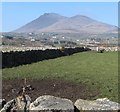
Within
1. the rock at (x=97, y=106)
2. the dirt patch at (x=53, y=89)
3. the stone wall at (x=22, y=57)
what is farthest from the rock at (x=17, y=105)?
the stone wall at (x=22, y=57)

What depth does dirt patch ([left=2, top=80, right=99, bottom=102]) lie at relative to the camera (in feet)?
64.8

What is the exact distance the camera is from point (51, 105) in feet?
32.6

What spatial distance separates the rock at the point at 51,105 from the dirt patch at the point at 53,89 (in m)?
7.94

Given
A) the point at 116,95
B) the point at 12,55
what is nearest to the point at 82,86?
the point at 116,95

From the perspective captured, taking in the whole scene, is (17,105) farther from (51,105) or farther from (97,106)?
(97,106)

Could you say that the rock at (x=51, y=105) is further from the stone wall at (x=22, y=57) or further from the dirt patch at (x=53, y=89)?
the stone wall at (x=22, y=57)

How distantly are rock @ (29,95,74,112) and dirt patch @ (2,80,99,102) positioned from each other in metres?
7.94

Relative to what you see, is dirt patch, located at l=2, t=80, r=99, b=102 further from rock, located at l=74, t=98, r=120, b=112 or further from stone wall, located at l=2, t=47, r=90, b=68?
stone wall, located at l=2, t=47, r=90, b=68

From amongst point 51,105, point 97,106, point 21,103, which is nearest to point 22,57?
point 21,103

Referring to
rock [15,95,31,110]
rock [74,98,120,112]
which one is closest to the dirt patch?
rock [15,95,31,110]

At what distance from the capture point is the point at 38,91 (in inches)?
847

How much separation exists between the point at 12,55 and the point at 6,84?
20865mm

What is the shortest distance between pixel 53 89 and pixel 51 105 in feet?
41.0

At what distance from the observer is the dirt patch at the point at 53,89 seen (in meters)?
19.8
